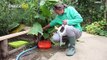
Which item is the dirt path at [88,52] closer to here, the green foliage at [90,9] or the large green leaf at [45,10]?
the large green leaf at [45,10]

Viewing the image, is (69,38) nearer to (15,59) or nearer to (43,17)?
(43,17)

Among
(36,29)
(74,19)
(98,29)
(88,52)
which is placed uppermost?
(74,19)

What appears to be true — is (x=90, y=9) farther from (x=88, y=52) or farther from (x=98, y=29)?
(x=88, y=52)

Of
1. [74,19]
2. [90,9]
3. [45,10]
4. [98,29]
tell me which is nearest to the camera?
[74,19]

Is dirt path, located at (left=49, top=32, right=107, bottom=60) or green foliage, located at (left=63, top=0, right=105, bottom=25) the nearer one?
dirt path, located at (left=49, top=32, right=107, bottom=60)

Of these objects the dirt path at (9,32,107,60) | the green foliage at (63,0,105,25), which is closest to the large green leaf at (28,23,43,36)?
the dirt path at (9,32,107,60)

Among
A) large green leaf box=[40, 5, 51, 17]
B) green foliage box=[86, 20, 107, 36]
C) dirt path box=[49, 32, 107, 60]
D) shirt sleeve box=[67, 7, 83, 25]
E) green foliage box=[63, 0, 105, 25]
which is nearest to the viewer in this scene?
dirt path box=[49, 32, 107, 60]

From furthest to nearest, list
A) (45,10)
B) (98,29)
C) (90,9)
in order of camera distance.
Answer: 1. (90,9)
2. (98,29)
3. (45,10)

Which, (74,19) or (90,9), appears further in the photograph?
(90,9)

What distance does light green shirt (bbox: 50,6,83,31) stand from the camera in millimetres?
4633

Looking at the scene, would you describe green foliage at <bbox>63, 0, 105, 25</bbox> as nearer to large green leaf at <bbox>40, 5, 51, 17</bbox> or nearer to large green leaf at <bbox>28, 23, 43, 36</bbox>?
large green leaf at <bbox>40, 5, 51, 17</bbox>

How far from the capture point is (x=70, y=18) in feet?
15.6

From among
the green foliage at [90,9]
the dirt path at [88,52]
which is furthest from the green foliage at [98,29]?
the dirt path at [88,52]

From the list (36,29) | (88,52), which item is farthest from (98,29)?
(36,29)
